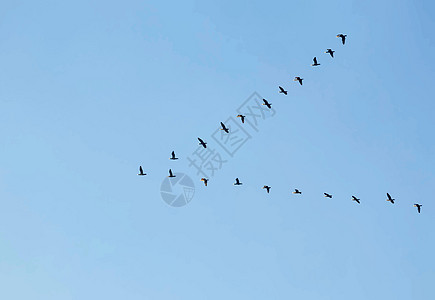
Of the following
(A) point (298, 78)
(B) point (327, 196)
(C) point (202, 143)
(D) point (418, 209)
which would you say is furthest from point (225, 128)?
(D) point (418, 209)

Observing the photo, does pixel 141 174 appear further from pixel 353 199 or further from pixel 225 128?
pixel 353 199

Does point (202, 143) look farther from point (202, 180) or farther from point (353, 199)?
point (353, 199)

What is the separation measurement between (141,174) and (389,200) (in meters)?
39.0

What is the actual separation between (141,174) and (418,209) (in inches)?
1757

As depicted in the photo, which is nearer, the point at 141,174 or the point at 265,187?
the point at 141,174

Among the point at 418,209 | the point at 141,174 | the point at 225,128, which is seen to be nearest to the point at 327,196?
the point at 418,209

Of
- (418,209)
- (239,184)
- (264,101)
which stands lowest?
(418,209)

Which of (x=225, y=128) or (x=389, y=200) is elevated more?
(x=225, y=128)

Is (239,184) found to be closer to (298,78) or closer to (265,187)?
(265,187)

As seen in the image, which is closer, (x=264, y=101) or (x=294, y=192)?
(x=264, y=101)

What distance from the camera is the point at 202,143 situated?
10138cm

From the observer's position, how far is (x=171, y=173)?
105 metres

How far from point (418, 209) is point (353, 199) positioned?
34.0 ft

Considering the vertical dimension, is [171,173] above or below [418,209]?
above
